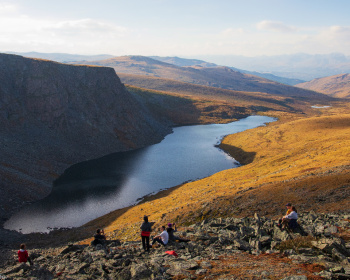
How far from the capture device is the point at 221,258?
1853cm

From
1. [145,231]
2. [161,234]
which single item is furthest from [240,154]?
[145,231]

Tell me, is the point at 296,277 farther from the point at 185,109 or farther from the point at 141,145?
the point at 185,109

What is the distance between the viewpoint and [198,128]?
490 feet

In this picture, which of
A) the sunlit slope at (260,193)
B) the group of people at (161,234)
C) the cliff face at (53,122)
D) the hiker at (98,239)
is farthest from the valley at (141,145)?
the group of people at (161,234)

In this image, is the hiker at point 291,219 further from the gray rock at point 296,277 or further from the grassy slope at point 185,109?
the grassy slope at point 185,109

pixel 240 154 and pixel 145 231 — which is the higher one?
pixel 145 231

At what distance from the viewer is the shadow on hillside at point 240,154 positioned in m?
87.1

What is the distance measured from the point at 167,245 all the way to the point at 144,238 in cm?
178

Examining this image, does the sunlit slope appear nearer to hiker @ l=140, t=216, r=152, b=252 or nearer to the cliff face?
hiker @ l=140, t=216, r=152, b=252

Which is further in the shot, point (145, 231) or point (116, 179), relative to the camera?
point (116, 179)

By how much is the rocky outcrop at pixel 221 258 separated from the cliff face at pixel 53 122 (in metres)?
37.5

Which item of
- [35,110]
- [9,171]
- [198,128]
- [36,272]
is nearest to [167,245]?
[36,272]

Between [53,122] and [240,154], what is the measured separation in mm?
59365

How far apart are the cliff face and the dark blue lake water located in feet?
14.3
